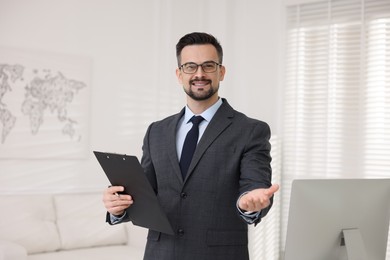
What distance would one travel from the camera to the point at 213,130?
188 centimetres

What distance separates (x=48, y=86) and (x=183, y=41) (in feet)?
9.12

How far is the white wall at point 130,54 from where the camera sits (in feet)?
14.5

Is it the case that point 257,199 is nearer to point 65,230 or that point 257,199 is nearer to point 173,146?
point 173,146

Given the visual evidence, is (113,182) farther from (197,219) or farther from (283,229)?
(283,229)

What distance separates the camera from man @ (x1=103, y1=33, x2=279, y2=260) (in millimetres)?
1788

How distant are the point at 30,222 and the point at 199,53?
2.70m

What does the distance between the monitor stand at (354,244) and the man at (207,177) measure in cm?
34

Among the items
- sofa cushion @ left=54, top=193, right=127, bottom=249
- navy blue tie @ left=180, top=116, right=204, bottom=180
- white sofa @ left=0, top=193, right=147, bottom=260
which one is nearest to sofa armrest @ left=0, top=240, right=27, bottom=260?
white sofa @ left=0, top=193, right=147, bottom=260

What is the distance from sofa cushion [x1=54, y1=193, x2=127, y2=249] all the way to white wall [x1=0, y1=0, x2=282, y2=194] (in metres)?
0.19

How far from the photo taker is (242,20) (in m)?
5.30

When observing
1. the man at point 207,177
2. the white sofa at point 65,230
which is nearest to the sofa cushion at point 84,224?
the white sofa at point 65,230

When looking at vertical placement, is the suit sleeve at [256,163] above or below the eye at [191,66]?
below

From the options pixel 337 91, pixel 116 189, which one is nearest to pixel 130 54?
pixel 337 91

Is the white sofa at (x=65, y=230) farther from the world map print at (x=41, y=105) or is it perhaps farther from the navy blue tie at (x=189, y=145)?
the navy blue tie at (x=189, y=145)
